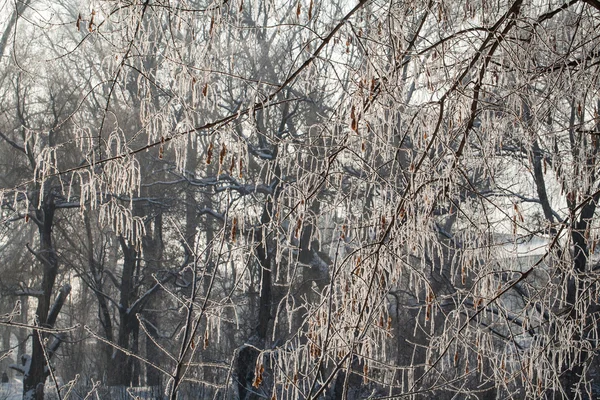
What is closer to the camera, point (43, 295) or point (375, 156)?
point (375, 156)

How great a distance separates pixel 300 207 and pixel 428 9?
84 centimetres

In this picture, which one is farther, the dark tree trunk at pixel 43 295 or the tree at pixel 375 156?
the dark tree trunk at pixel 43 295

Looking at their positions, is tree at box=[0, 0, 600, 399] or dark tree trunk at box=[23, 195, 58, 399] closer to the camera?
tree at box=[0, 0, 600, 399]

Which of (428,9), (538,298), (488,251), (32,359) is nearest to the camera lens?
(428,9)

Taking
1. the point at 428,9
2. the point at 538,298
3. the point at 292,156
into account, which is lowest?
the point at 538,298

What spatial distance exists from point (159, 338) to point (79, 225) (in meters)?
2.81

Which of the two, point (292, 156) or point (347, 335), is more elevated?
point (292, 156)

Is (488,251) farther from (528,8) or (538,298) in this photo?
(528,8)

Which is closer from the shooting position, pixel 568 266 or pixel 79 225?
pixel 568 266

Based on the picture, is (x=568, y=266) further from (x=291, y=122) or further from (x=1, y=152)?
(x=1, y=152)

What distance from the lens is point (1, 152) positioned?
13016 mm

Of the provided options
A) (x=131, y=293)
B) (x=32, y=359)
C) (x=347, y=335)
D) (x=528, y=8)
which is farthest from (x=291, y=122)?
(x=347, y=335)

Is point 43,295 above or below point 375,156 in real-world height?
below

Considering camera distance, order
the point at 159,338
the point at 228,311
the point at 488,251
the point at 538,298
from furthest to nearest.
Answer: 1. the point at 228,311
2. the point at 159,338
3. the point at 538,298
4. the point at 488,251
